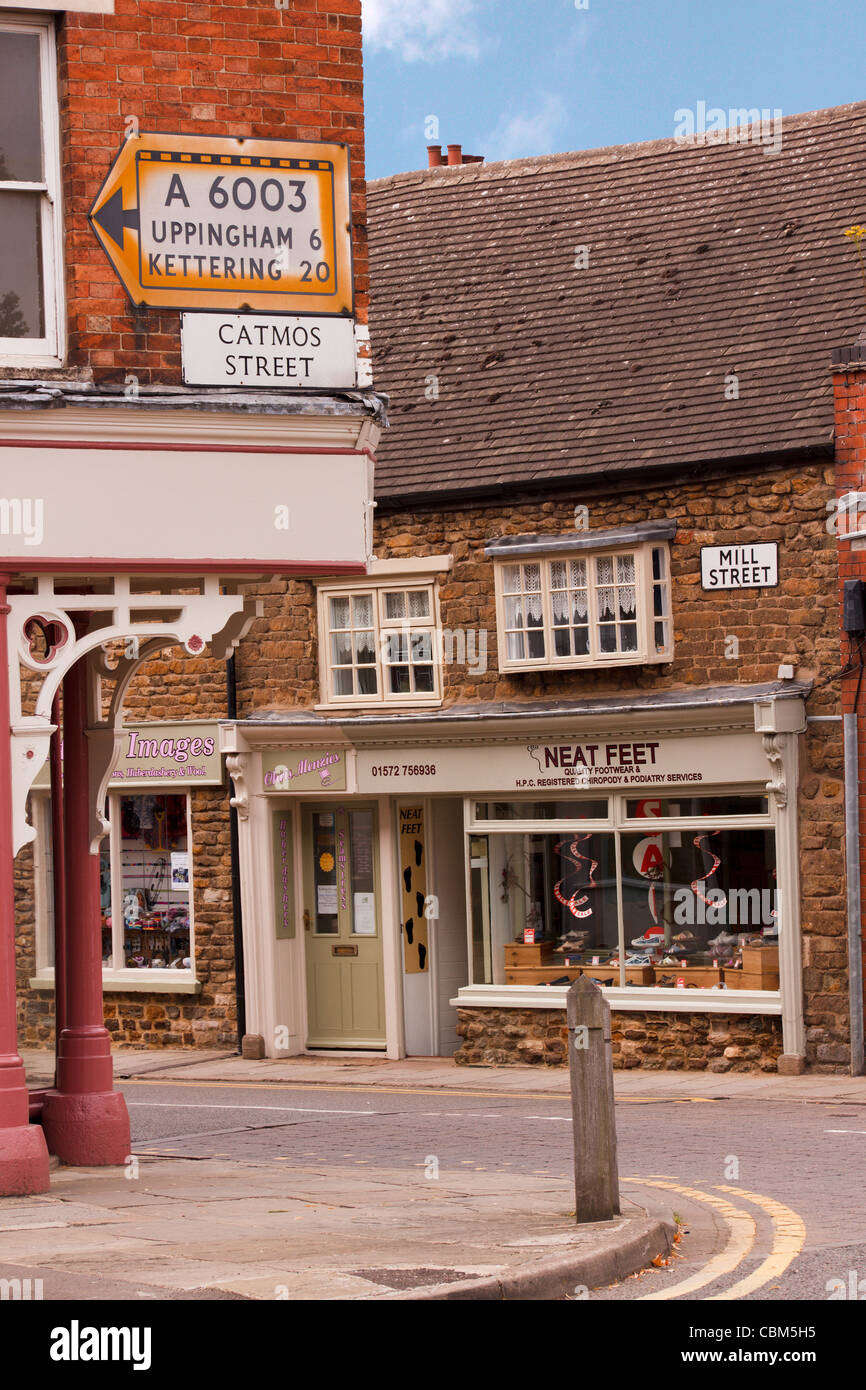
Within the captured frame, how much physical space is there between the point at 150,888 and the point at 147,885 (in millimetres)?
68

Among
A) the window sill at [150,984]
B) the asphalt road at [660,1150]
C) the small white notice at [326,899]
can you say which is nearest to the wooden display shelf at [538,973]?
the asphalt road at [660,1150]

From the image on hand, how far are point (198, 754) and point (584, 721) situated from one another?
4.75 meters

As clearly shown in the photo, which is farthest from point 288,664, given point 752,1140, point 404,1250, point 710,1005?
point 404,1250

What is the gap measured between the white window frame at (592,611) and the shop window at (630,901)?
4.50 ft

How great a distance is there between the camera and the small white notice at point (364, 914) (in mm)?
19969

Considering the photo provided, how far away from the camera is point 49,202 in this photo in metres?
10.8

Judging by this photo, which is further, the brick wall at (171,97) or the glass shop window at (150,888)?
the glass shop window at (150,888)

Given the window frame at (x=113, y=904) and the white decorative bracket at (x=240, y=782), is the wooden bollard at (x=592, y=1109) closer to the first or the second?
the white decorative bracket at (x=240, y=782)

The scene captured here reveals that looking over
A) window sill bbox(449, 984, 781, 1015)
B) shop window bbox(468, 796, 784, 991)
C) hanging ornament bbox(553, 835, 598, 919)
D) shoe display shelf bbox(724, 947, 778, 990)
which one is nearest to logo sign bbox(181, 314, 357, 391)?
window sill bbox(449, 984, 781, 1015)

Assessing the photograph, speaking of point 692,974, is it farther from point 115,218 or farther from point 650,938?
point 115,218

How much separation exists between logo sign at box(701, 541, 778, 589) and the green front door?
15.3 feet

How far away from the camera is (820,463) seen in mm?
16906

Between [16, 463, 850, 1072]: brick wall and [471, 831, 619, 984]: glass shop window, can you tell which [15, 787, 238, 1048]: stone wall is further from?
[471, 831, 619, 984]: glass shop window
